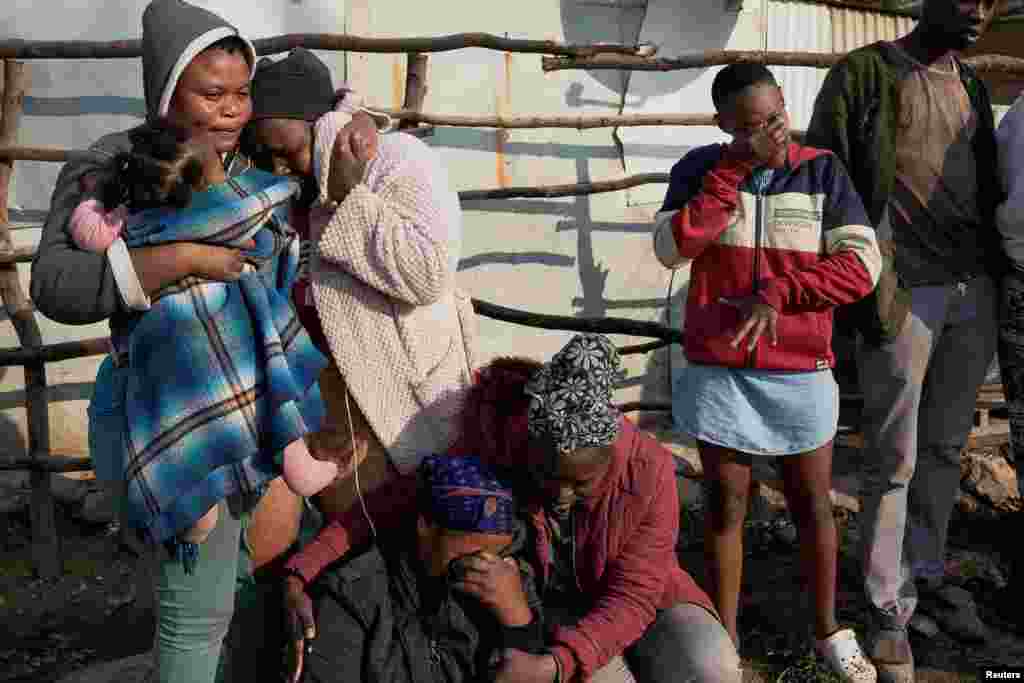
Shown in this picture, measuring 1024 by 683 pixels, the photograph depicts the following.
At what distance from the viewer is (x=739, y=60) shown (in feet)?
14.5

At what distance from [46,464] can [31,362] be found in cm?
40

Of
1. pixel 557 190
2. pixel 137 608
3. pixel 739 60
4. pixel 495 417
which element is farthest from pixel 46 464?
pixel 739 60

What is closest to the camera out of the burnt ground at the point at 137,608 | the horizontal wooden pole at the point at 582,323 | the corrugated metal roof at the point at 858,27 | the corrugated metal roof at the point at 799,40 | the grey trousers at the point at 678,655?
the grey trousers at the point at 678,655

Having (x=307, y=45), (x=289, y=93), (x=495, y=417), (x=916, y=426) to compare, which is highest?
(x=307, y=45)

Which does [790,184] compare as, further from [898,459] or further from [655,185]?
[655,185]

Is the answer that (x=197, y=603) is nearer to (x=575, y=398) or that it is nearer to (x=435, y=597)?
(x=435, y=597)

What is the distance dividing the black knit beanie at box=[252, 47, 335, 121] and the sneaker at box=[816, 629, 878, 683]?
2049mm

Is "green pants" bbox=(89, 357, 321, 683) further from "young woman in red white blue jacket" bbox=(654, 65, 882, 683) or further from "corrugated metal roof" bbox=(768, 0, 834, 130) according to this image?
"corrugated metal roof" bbox=(768, 0, 834, 130)

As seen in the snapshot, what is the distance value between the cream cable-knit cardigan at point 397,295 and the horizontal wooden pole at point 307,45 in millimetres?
2017

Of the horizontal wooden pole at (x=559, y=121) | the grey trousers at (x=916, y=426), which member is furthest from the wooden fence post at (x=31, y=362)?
the grey trousers at (x=916, y=426)

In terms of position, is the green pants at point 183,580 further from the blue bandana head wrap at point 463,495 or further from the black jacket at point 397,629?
the blue bandana head wrap at point 463,495

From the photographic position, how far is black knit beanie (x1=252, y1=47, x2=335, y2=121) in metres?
2.13

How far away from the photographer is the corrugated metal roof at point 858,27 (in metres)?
5.86

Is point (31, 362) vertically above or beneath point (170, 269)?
beneath
